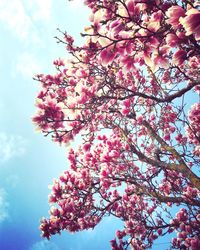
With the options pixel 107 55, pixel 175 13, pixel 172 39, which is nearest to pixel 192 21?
pixel 175 13

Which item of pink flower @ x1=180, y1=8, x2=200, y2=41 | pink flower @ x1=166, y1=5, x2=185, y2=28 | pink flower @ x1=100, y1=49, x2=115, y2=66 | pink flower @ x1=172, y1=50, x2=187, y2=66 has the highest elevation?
pink flower @ x1=100, y1=49, x2=115, y2=66

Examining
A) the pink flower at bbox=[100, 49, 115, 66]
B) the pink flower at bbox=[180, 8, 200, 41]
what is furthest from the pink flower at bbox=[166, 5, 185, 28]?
the pink flower at bbox=[100, 49, 115, 66]

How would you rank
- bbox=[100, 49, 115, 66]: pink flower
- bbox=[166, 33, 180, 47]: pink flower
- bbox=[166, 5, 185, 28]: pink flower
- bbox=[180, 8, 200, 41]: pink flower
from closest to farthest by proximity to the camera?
bbox=[180, 8, 200, 41]: pink flower
bbox=[166, 5, 185, 28]: pink flower
bbox=[166, 33, 180, 47]: pink flower
bbox=[100, 49, 115, 66]: pink flower

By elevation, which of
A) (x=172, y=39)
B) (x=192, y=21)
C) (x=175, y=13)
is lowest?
(x=192, y=21)

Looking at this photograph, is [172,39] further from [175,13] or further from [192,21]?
[192,21]

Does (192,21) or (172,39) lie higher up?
(172,39)

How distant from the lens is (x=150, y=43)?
208 cm

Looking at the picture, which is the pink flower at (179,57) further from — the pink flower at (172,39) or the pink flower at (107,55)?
the pink flower at (107,55)

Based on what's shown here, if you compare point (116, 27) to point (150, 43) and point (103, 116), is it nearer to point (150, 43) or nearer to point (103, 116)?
point (150, 43)

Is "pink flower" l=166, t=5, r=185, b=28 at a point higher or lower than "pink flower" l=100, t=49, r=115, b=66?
lower

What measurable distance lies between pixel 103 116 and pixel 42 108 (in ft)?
6.12

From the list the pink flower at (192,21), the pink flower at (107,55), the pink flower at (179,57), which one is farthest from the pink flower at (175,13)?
the pink flower at (107,55)

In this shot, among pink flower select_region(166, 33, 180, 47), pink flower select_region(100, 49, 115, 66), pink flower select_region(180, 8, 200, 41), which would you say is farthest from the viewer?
pink flower select_region(100, 49, 115, 66)

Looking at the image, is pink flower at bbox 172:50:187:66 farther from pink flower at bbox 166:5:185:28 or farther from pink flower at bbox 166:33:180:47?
pink flower at bbox 166:5:185:28
